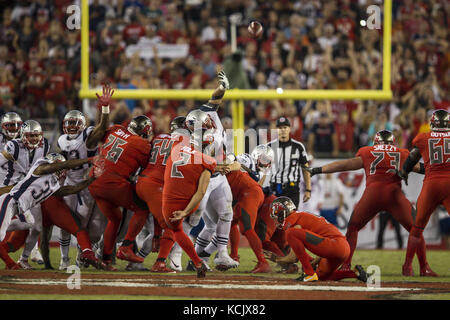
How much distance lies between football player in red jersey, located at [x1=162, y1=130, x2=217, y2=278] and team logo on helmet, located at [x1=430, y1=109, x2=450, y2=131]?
7.66ft

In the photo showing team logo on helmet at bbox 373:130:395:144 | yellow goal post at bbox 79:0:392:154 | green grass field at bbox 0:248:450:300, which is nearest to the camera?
green grass field at bbox 0:248:450:300

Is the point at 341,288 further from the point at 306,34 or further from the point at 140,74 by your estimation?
the point at 306,34

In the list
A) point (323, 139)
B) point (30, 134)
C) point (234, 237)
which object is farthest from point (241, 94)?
point (30, 134)

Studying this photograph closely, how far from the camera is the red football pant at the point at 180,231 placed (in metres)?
7.44

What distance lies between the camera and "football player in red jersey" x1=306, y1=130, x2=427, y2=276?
8.40 m

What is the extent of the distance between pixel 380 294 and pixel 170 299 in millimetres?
1700

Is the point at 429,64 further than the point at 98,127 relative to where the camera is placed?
Yes


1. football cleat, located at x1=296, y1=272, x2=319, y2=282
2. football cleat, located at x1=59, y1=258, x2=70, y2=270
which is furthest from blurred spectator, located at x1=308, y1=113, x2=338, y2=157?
football cleat, located at x1=296, y1=272, x2=319, y2=282

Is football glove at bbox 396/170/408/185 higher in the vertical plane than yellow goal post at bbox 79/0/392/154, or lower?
lower

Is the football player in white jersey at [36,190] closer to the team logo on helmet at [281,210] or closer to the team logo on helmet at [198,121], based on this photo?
the team logo on helmet at [198,121]

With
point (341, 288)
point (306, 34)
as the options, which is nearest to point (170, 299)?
point (341, 288)

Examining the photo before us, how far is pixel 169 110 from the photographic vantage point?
13258 mm

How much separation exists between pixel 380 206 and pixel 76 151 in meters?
3.20

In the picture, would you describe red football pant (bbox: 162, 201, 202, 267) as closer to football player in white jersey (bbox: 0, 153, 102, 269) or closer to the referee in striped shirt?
football player in white jersey (bbox: 0, 153, 102, 269)
